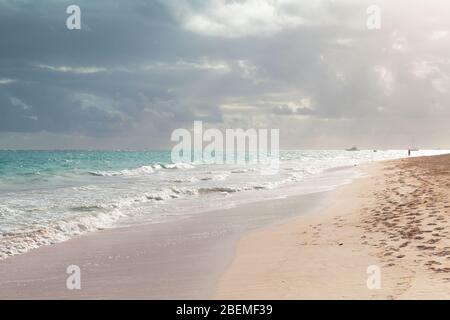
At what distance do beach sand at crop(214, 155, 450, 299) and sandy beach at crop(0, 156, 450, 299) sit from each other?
0.07ft

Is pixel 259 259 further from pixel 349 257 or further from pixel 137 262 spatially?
pixel 137 262

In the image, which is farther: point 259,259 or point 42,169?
point 42,169

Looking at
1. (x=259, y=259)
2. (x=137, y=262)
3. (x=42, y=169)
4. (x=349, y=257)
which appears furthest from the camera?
(x=42, y=169)

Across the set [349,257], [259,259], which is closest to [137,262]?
[259,259]

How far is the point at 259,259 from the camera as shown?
11.1 meters

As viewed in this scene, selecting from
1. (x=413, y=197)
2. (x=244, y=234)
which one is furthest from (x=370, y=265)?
(x=413, y=197)

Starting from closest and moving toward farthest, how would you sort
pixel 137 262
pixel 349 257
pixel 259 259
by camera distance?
pixel 349 257 < pixel 259 259 < pixel 137 262

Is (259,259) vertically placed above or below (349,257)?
below

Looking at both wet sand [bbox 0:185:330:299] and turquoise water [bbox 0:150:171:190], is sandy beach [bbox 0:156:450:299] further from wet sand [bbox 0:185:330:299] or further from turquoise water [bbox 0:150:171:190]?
turquoise water [bbox 0:150:171:190]

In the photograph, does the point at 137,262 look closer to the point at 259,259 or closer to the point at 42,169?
the point at 259,259

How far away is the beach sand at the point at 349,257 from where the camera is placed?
790 cm

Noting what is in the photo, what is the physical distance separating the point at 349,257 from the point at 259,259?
2238mm

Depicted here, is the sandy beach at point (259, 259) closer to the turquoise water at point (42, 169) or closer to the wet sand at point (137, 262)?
the wet sand at point (137, 262)

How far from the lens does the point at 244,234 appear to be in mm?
14969
